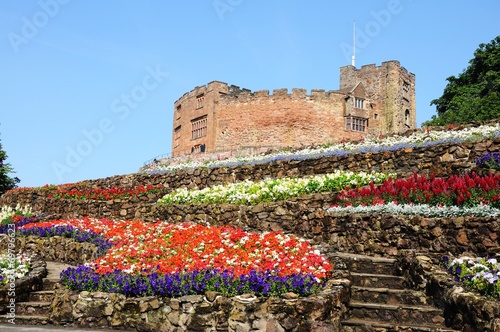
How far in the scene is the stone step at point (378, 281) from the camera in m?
10.0

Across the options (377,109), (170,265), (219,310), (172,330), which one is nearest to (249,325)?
(219,310)

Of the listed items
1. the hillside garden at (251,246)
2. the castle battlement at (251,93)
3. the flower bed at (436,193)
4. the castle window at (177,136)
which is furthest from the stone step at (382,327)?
the castle window at (177,136)

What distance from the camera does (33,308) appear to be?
10.5 m

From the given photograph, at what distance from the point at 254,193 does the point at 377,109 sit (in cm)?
3771

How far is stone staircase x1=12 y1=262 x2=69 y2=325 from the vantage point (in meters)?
9.97

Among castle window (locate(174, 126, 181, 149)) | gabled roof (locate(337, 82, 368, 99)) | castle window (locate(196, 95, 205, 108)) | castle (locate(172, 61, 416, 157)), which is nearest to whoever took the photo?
castle (locate(172, 61, 416, 157))

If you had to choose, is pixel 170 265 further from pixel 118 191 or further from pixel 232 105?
pixel 232 105

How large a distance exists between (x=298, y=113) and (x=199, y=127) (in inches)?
449

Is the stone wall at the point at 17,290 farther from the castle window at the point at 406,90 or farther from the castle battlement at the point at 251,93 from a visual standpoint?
the castle window at the point at 406,90

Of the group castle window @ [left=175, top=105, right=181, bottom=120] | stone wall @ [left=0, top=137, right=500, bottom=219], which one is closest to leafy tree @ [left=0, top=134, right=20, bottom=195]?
stone wall @ [left=0, top=137, right=500, bottom=219]

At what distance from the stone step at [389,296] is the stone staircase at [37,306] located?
19.8ft

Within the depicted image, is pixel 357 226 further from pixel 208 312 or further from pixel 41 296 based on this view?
pixel 41 296

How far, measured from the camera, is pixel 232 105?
49.0 m

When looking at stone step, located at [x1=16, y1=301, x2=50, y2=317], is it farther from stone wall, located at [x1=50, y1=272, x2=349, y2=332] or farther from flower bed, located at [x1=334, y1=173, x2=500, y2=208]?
flower bed, located at [x1=334, y1=173, x2=500, y2=208]
